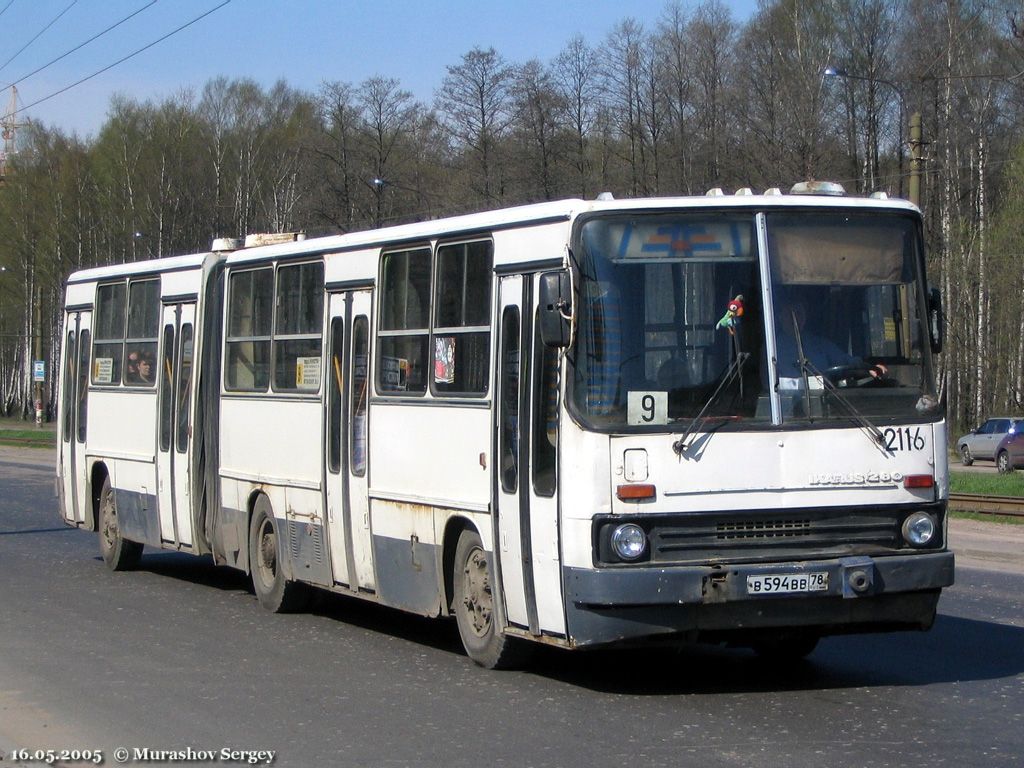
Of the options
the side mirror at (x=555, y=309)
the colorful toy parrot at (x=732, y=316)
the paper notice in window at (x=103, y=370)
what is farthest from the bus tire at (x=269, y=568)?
the colorful toy parrot at (x=732, y=316)

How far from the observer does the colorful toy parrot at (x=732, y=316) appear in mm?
8367

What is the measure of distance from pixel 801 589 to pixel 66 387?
11.1m

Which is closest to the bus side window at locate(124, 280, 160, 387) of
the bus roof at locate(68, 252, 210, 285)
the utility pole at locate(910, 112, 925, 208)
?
the bus roof at locate(68, 252, 210, 285)

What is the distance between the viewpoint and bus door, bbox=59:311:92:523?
54.4 ft

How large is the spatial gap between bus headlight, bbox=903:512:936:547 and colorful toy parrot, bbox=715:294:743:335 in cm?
139

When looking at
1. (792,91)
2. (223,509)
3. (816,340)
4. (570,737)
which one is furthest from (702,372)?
(792,91)

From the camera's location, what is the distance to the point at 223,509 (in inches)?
531

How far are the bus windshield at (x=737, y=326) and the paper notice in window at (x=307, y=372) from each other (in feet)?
12.9

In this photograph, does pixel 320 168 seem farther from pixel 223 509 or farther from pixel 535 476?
pixel 535 476

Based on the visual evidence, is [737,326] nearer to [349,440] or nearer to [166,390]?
[349,440]

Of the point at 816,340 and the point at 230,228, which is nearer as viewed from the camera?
the point at 816,340

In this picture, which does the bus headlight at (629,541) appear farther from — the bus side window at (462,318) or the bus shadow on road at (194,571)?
the bus shadow on road at (194,571)

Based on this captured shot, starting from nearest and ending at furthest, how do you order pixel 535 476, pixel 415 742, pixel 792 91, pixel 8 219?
1. pixel 415 742
2. pixel 535 476
3. pixel 792 91
4. pixel 8 219

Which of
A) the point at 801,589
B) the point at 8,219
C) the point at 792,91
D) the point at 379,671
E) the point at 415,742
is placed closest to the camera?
the point at 415,742
